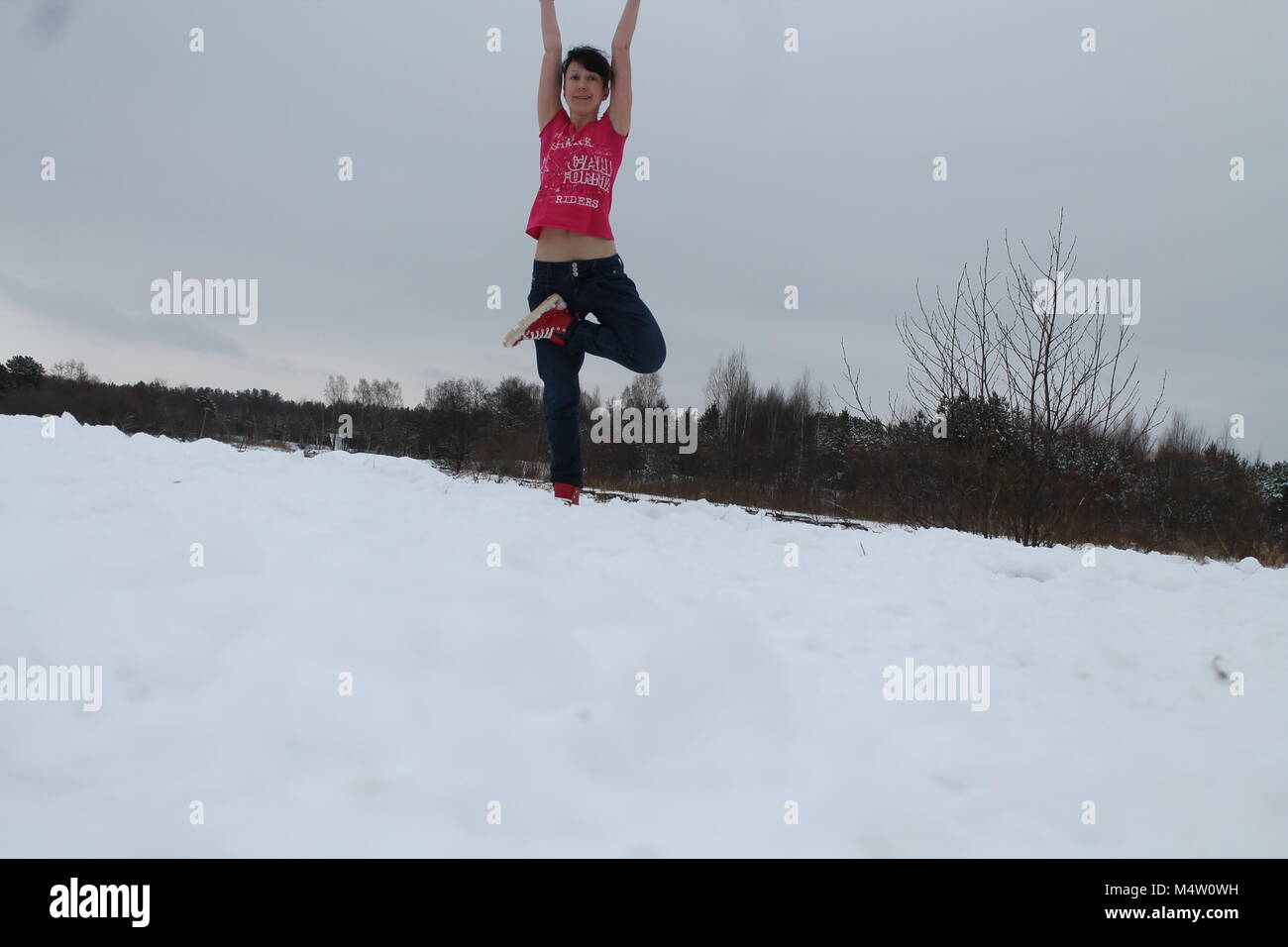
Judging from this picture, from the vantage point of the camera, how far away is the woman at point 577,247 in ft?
11.3

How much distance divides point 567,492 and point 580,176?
1.59 meters

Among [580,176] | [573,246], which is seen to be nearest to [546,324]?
[573,246]

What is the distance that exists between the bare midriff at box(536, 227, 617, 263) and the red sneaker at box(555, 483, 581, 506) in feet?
3.82

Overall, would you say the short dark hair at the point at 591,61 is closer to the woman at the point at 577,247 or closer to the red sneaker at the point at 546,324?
the woman at the point at 577,247

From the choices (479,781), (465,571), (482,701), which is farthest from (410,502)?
(479,781)

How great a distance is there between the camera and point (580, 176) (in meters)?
3.46

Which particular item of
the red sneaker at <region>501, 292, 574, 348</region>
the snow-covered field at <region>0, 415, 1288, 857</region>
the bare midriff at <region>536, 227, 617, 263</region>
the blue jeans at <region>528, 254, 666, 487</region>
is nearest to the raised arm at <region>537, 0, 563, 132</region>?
the bare midriff at <region>536, 227, 617, 263</region>

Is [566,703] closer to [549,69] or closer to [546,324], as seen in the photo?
[546,324]

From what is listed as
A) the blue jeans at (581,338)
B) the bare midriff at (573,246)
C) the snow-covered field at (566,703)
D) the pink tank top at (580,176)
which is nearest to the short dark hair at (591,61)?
the pink tank top at (580,176)

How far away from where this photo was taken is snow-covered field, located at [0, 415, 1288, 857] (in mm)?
1072
